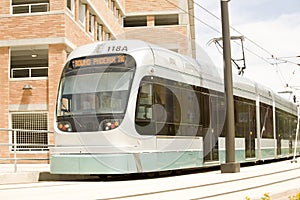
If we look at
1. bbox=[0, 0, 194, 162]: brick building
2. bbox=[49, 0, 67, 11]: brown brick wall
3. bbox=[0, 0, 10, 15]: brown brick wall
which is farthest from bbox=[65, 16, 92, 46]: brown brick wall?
bbox=[0, 0, 10, 15]: brown brick wall

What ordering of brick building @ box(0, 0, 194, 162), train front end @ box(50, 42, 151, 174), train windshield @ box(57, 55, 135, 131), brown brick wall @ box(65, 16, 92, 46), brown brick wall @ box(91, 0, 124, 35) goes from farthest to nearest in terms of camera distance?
brown brick wall @ box(91, 0, 124, 35) → brown brick wall @ box(65, 16, 92, 46) → brick building @ box(0, 0, 194, 162) → train windshield @ box(57, 55, 135, 131) → train front end @ box(50, 42, 151, 174)

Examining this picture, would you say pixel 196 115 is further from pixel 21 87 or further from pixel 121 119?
pixel 21 87

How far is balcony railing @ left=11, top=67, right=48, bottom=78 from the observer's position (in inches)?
1066

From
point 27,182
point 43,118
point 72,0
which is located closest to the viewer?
point 27,182

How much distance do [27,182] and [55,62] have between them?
1330 centimetres

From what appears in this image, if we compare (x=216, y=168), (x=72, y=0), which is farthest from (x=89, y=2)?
(x=216, y=168)

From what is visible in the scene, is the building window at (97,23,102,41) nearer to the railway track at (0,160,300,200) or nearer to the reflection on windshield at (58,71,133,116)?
the reflection on windshield at (58,71,133,116)

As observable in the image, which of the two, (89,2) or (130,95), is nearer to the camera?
(130,95)

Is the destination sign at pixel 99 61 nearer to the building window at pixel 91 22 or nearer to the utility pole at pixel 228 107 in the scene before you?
the utility pole at pixel 228 107

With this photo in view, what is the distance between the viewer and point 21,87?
26.8 metres

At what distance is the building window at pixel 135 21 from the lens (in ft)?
158

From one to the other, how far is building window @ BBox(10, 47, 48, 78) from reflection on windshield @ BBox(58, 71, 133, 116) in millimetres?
13649

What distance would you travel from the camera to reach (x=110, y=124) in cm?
1318

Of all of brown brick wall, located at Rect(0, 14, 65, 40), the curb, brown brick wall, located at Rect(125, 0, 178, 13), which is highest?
brown brick wall, located at Rect(125, 0, 178, 13)
